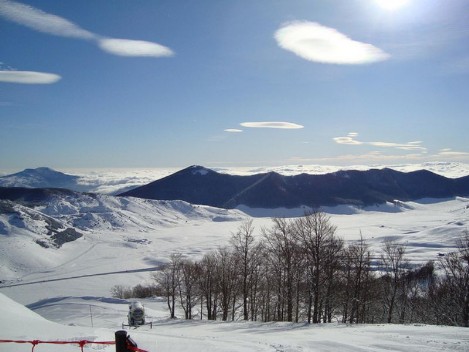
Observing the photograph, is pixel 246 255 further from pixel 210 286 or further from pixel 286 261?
pixel 210 286

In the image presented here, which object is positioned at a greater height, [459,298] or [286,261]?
[286,261]

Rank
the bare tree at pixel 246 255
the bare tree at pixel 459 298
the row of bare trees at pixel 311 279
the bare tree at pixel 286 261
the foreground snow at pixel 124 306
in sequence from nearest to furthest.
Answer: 1. the foreground snow at pixel 124 306
2. the row of bare trees at pixel 311 279
3. the bare tree at pixel 459 298
4. the bare tree at pixel 286 261
5. the bare tree at pixel 246 255

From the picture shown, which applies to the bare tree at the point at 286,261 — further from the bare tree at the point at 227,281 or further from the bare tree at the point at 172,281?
the bare tree at the point at 172,281

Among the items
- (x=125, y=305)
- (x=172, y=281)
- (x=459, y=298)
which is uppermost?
(x=459, y=298)

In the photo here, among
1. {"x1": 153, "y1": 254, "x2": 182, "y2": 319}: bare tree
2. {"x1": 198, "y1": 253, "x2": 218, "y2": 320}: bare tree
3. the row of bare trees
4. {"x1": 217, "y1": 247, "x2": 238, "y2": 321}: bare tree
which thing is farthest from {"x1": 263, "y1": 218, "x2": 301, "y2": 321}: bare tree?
{"x1": 153, "y1": 254, "x2": 182, "y2": 319}: bare tree

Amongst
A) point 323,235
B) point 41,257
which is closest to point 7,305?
point 323,235

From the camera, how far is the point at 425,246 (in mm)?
146125

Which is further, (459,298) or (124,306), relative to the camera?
(124,306)

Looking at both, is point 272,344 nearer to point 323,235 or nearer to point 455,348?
point 455,348

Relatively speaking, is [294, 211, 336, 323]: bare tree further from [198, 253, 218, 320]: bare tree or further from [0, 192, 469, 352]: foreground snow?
[198, 253, 218, 320]: bare tree

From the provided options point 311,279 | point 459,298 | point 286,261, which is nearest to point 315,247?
point 311,279

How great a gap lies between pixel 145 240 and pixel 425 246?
117922 mm

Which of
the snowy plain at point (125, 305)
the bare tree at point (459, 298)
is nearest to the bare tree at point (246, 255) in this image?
the snowy plain at point (125, 305)

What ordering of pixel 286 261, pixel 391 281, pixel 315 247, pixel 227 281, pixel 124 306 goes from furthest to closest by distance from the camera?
pixel 124 306, pixel 391 281, pixel 227 281, pixel 286 261, pixel 315 247
